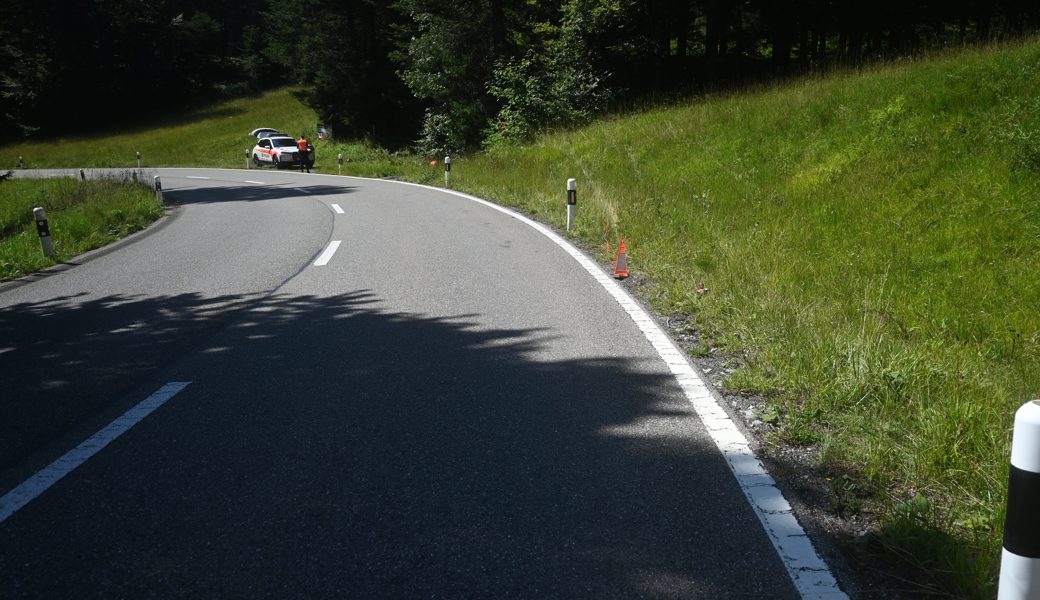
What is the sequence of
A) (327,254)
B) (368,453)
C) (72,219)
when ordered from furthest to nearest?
(72,219) → (327,254) → (368,453)

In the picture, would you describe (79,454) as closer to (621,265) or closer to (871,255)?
(621,265)

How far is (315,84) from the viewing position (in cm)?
4606

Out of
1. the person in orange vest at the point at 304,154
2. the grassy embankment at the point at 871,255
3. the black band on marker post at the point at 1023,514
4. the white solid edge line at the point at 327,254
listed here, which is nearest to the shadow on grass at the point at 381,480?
the grassy embankment at the point at 871,255

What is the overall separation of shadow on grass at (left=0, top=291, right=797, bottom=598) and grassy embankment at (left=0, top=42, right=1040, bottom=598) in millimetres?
761

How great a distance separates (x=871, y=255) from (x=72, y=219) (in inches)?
543

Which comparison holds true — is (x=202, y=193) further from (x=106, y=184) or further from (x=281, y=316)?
(x=281, y=316)

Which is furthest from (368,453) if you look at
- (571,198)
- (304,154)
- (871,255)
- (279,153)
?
(279,153)

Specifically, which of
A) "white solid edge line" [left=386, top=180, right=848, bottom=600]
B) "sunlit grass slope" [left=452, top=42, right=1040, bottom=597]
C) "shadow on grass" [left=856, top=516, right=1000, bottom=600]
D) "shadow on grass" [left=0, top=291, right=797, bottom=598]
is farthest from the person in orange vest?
"shadow on grass" [left=856, top=516, right=1000, bottom=600]

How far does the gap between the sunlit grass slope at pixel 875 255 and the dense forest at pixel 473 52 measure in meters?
4.16

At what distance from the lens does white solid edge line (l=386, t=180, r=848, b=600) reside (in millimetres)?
2641

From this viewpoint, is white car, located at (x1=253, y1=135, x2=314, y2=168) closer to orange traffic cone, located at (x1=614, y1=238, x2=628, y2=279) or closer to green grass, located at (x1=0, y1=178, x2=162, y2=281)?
green grass, located at (x1=0, y1=178, x2=162, y2=281)

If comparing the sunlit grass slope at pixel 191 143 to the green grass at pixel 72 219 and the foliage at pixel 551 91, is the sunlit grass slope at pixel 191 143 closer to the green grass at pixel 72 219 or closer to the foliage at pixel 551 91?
the foliage at pixel 551 91

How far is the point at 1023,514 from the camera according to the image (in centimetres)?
179

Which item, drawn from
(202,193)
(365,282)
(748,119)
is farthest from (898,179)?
(202,193)
